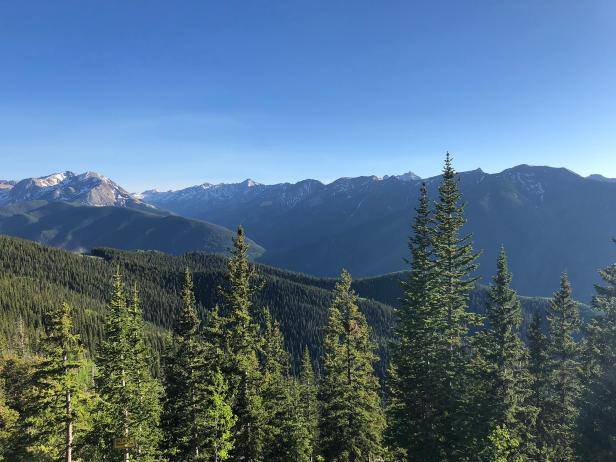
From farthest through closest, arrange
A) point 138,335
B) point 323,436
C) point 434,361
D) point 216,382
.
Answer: point 138,335 < point 323,436 < point 434,361 < point 216,382

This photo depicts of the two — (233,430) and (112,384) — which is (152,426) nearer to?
(112,384)

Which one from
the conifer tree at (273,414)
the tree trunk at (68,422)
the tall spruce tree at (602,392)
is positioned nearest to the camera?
the tree trunk at (68,422)

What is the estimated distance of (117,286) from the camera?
112ft

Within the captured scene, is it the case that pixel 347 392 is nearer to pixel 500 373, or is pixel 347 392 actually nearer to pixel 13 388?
pixel 500 373

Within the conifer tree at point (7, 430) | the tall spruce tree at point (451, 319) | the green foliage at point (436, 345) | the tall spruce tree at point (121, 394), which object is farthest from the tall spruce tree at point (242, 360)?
the conifer tree at point (7, 430)

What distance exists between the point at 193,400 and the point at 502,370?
23.3 meters

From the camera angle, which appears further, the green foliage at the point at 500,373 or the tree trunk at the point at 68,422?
the tree trunk at the point at 68,422

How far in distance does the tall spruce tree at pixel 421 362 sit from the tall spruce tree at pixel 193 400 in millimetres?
12941

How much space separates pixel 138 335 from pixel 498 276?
30.3 metres

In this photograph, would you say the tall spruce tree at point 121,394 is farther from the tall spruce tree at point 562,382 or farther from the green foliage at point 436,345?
the tall spruce tree at point 562,382

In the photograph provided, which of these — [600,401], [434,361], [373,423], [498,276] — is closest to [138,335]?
[373,423]

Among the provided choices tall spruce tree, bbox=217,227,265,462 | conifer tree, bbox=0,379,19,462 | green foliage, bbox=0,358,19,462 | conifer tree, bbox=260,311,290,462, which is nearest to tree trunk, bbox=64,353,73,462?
tall spruce tree, bbox=217,227,265,462

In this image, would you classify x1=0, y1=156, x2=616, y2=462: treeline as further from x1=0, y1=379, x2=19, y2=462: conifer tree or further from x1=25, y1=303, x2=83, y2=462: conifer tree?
x1=0, y1=379, x2=19, y2=462: conifer tree

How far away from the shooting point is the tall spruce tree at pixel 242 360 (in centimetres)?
3197
